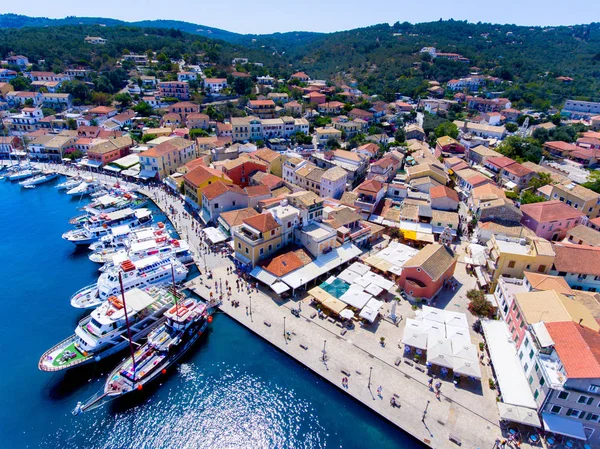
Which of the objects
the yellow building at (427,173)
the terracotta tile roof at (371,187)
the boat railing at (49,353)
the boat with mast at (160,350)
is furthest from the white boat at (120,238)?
the yellow building at (427,173)

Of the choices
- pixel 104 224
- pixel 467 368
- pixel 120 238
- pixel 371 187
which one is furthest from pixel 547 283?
pixel 104 224

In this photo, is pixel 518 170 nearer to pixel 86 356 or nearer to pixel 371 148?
pixel 371 148

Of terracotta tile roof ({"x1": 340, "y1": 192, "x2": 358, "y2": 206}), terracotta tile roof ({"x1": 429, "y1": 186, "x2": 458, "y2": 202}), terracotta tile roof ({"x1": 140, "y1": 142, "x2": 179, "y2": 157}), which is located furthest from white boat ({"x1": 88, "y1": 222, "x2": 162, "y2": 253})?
terracotta tile roof ({"x1": 429, "y1": 186, "x2": 458, "y2": 202})

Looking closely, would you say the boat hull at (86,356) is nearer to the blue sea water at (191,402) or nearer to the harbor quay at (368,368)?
the blue sea water at (191,402)

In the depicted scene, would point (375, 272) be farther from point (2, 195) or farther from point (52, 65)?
point (52, 65)

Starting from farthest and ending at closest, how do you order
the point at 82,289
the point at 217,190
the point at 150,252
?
the point at 217,190 < the point at 150,252 < the point at 82,289

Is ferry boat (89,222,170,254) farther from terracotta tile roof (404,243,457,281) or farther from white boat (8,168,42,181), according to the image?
white boat (8,168,42,181)
